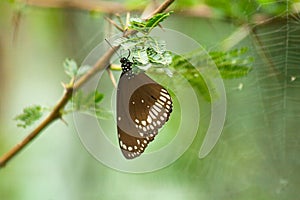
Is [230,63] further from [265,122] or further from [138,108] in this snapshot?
[265,122]

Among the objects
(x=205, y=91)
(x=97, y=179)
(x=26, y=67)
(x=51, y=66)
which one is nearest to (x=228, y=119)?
(x=205, y=91)

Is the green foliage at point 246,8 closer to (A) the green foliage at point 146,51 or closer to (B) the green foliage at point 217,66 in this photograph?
(B) the green foliage at point 217,66

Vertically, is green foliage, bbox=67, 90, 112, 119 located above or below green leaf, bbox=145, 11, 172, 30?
below

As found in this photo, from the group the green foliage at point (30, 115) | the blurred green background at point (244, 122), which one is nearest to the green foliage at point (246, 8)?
the blurred green background at point (244, 122)

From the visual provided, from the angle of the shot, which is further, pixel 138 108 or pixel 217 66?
pixel 217 66

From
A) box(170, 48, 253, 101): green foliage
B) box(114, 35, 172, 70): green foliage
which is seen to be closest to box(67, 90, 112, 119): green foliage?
box(170, 48, 253, 101): green foliage

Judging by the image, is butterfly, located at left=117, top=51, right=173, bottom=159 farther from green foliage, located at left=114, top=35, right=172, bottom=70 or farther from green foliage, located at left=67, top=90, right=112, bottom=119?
Result: green foliage, located at left=67, top=90, right=112, bottom=119

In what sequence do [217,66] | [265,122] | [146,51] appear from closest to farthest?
[146,51]
[217,66]
[265,122]

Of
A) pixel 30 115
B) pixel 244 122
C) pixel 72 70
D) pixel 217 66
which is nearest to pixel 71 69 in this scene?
pixel 72 70
